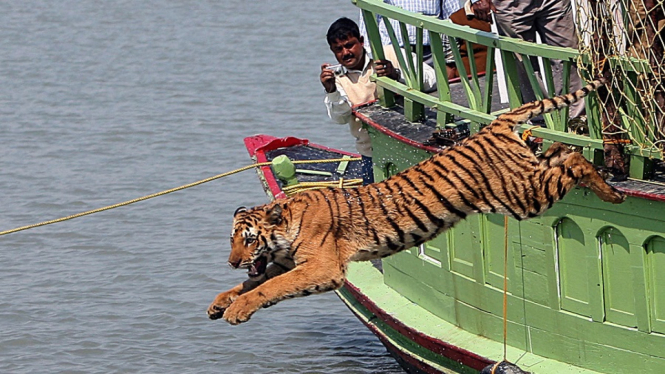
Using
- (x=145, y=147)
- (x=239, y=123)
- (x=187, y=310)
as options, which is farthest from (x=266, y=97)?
(x=187, y=310)

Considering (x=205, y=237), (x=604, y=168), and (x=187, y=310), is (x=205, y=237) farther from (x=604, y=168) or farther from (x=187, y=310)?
(x=604, y=168)

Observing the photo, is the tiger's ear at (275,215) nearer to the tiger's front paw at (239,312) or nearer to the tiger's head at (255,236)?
the tiger's head at (255,236)

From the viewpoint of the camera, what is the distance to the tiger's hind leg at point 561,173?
269 inches

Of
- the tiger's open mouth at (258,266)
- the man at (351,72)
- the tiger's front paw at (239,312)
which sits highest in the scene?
the man at (351,72)

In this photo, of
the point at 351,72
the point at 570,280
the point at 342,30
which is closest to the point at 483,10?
the point at 342,30

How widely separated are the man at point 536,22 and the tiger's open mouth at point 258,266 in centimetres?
254

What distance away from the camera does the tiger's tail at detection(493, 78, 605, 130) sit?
6.84 meters

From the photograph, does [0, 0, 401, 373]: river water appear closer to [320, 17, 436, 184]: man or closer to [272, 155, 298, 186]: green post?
[272, 155, 298, 186]: green post

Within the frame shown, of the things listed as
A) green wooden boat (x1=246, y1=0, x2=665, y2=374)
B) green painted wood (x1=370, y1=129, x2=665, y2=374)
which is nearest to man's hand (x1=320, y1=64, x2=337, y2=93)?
green wooden boat (x1=246, y1=0, x2=665, y2=374)

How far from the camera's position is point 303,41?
25.1 metres

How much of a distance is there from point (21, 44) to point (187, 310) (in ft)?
47.6

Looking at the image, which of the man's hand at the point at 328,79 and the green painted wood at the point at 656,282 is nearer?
the green painted wood at the point at 656,282

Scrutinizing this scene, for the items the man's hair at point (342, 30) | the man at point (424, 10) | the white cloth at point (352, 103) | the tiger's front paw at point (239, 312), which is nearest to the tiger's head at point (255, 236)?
the tiger's front paw at point (239, 312)

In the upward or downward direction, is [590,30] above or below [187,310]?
above
